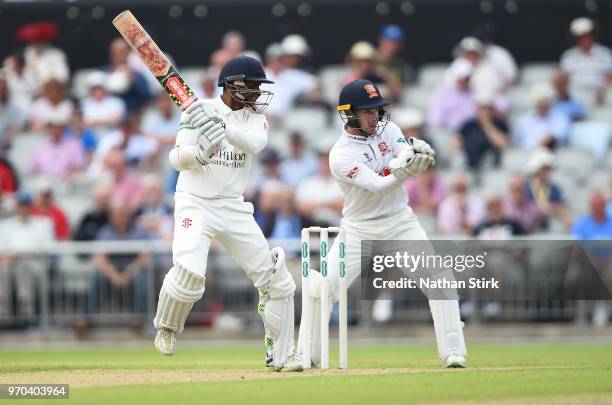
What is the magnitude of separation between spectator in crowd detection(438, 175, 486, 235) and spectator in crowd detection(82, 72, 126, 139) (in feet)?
17.6

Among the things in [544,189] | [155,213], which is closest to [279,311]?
[155,213]

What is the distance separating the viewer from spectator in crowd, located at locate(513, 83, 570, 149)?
61.3ft

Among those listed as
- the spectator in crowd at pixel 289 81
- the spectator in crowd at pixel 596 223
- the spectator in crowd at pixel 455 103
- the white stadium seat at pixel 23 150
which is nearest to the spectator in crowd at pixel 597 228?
the spectator in crowd at pixel 596 223

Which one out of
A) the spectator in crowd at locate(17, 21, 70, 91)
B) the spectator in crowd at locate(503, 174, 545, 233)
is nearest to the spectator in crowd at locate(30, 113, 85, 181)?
the spectator in crowd at locate(17, 21, 70, 91)

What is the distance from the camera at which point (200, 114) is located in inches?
399

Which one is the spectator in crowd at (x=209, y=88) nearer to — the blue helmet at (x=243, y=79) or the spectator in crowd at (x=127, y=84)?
the spectator in crowd at (x=127, y=84)

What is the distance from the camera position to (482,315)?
54.3 ft

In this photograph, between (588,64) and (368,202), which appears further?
(588,64)

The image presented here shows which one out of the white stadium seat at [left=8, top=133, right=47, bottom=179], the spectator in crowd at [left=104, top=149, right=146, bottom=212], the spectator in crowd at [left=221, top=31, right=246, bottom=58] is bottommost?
the spectator in crowd at [left=104, top=149, right=146, bottom=212]

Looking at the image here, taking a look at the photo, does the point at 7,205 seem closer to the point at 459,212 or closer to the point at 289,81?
the point at 289,81

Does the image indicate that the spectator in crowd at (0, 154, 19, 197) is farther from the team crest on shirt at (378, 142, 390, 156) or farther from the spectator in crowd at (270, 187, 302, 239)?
the team crest on shirt at (378, 142, 390, 156)

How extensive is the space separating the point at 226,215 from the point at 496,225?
689 centimetres

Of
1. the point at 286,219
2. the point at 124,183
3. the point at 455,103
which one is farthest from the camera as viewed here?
the point at 455,103

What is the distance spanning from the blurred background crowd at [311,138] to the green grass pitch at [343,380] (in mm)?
3639
